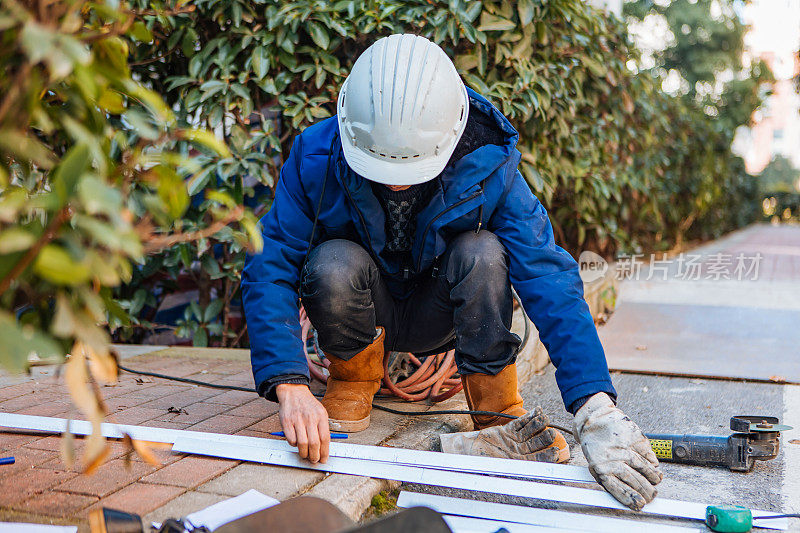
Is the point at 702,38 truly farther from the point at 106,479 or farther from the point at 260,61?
the point at 106,479

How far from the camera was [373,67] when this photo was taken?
198 centimetres

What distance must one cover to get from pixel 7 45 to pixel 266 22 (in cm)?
256

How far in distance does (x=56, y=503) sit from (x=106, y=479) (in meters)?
0.16

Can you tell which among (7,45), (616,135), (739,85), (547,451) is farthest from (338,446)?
(739,85)

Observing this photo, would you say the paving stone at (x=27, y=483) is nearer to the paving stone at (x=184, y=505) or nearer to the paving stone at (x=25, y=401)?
the paving stone at (x=184, y=505)

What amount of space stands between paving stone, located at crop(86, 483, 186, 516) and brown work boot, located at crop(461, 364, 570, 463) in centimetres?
95

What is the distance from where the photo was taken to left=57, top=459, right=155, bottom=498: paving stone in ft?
5.53

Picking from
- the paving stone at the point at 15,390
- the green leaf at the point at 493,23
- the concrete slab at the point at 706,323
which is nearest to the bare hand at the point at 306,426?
the paving stone at the point at 15,390

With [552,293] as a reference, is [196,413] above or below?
below

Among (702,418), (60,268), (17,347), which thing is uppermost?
(60,268)

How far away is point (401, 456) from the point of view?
1.93 meters

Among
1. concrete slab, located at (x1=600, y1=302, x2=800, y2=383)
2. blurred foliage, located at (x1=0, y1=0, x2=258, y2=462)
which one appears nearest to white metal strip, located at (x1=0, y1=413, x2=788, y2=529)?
blurred foliage, located at (x1=0, y1=0, x2=258, y2=462)

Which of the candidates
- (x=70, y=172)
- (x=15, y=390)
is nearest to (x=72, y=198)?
(x=70, y=172)

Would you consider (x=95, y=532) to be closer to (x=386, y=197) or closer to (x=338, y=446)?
(x=338, y=446)
